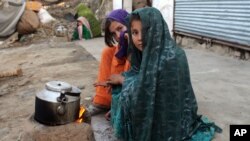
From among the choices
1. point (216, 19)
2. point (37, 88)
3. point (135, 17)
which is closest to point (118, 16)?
point (135, 17)

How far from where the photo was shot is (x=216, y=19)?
7.43 m

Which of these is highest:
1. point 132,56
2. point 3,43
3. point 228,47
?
point 132,56

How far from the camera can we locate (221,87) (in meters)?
4.45

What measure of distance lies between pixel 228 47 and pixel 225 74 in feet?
6.10

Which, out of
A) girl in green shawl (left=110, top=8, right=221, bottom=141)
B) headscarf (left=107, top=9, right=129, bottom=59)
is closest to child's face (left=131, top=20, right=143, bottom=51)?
girl in green shawl (left=110, top=8, right=221, bottom=141)

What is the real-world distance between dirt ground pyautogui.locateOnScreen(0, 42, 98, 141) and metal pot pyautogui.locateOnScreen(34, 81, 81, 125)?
92mm

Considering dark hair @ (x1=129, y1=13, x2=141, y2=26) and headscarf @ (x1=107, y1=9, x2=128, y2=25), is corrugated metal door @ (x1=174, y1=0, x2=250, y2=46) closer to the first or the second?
headscarf @ (x1=107, y1=9, x2=128, y2=25)

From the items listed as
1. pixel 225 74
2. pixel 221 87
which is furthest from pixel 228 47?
pixel 221 87

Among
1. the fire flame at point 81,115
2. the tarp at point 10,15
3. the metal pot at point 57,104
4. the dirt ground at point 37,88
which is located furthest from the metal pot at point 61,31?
the metal pot at point 57,104

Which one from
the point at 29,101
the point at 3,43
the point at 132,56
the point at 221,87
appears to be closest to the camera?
the point at 132,56

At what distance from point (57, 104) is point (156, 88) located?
1.34 metres

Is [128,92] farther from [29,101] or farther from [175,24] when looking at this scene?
[175,24]

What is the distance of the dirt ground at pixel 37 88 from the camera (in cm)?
345

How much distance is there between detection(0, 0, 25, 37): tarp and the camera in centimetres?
1424
